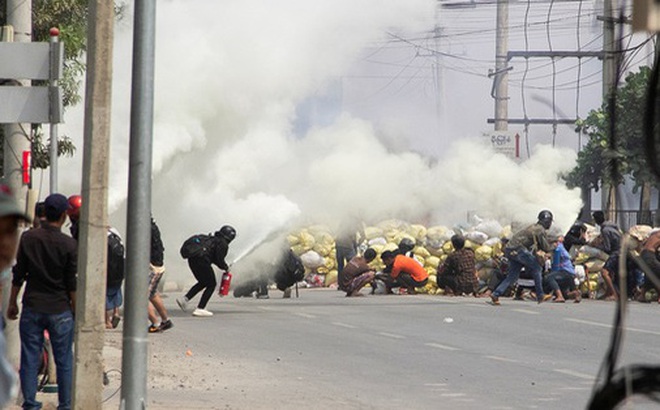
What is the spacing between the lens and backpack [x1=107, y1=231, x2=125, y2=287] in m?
15.1

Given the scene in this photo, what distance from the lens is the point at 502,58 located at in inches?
1923

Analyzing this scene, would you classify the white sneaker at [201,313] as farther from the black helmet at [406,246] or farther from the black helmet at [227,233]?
the black helmet at [406,246]

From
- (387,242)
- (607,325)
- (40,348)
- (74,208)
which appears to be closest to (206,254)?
(607,325)

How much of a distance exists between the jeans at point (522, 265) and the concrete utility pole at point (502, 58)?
22.6 meters

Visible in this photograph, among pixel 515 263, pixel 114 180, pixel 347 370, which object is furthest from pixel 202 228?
pixel 347 370

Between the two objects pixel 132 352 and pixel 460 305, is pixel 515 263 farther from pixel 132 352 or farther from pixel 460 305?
pixel 132 352

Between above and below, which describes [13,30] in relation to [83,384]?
above

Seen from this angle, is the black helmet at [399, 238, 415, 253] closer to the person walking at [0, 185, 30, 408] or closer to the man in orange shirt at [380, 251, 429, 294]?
the man in orange shirt at [380, 251, 429, 294]

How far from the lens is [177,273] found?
111ft

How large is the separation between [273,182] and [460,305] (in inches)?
429

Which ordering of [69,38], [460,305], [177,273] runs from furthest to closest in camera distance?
[177,273]
[460,305]
[69,38]

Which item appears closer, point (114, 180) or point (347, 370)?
point (347, 370)

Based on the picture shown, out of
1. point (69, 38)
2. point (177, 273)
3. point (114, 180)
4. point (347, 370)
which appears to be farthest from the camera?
point (177, 273)

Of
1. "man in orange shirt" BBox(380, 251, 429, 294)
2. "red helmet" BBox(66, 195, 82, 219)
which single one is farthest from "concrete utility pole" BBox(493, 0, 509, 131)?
"red helmet" BBox(66, 195, 82, 219)
